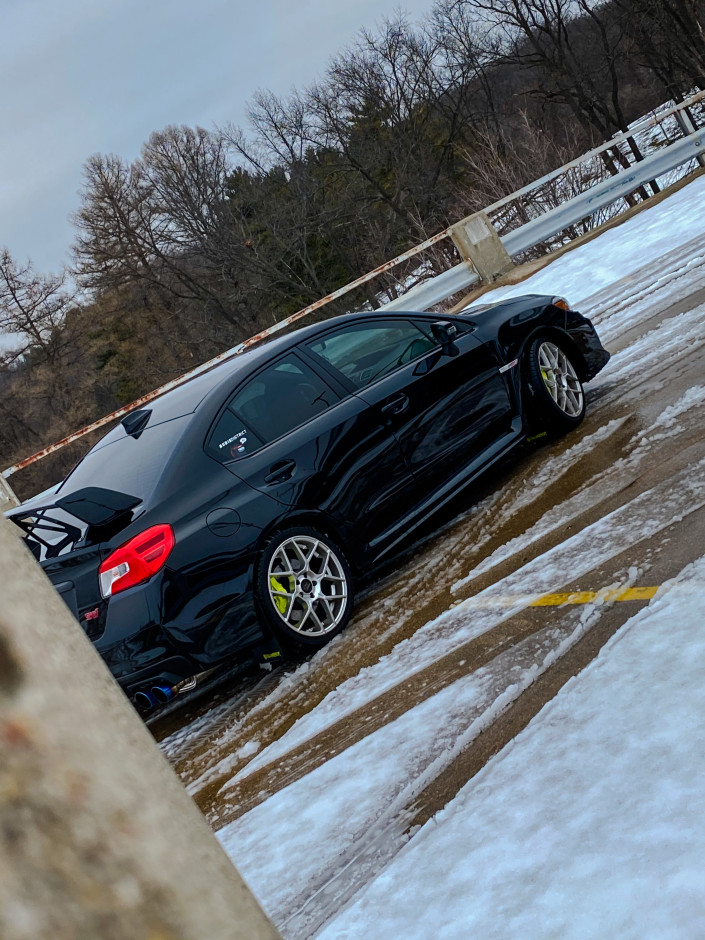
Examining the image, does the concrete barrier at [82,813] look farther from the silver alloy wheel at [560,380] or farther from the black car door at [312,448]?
the silver alloy wheel at [560,380]

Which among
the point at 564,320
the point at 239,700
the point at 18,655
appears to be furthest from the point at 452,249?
the point at 18,655

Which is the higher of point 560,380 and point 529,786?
point 560,380

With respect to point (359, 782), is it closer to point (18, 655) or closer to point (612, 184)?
point (18, 655)

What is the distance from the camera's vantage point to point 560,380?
6.99m

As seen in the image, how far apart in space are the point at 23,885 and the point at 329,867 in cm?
225

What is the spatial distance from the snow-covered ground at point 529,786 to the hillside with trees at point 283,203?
3583 cm

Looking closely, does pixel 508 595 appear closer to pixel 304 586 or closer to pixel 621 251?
pixel 304 586

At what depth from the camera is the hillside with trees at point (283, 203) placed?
40500 mm

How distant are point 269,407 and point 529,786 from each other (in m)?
3.19

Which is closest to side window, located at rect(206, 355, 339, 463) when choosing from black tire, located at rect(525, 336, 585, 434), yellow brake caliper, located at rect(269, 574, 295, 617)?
yellow brake caliper, located at rect(269, 574, 295, 617)

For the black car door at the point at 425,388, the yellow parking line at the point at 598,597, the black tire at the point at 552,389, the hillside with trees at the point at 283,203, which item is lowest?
the yellow parking line at the point at 598,597

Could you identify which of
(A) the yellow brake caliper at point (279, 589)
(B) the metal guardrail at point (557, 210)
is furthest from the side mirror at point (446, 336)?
(B) the metal guardrail at point (557, 210)

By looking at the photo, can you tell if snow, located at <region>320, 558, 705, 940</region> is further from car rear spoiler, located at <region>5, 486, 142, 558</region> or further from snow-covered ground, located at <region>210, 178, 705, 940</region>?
car rear spoiler, located at <region>5, 486, 142, 558</region>

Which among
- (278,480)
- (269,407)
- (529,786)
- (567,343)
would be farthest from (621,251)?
(529,786)
